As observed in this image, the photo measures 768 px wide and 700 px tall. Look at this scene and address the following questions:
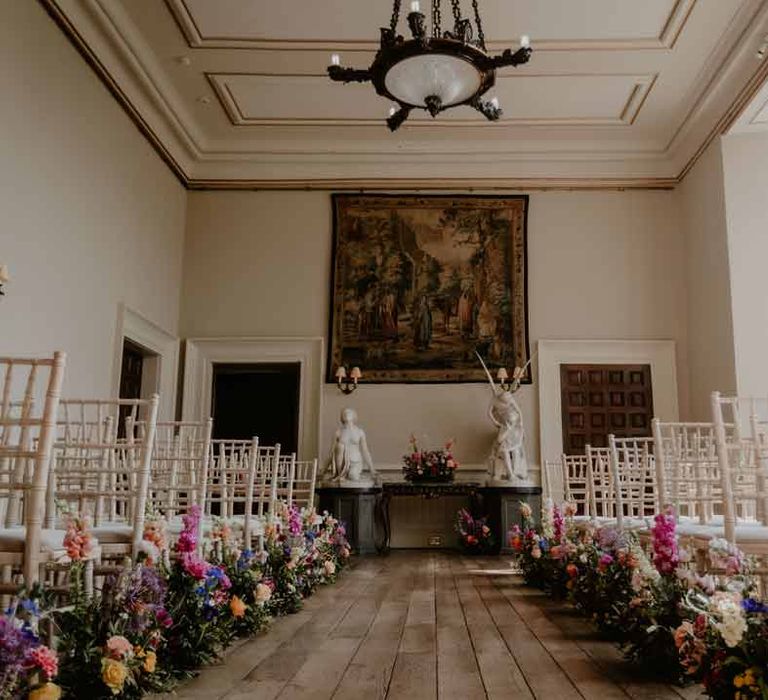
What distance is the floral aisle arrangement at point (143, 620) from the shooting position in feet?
6.38

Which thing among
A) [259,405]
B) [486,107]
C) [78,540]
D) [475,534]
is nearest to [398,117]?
[486,107]

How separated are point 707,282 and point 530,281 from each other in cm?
206

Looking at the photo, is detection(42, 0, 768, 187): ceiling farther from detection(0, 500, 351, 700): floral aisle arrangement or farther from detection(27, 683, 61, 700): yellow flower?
detection(27, 683, 61, 700): yellow flower

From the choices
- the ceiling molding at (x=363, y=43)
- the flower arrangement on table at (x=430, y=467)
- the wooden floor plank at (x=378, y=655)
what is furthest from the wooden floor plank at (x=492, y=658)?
the ceiling molding at (x=363, y=43)

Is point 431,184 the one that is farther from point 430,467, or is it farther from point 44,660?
point 44,660

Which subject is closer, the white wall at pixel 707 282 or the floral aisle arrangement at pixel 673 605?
the floral aisle arrangement at pixel 673 605

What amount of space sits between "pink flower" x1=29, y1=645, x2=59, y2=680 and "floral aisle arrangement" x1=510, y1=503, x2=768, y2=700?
69.0 inches

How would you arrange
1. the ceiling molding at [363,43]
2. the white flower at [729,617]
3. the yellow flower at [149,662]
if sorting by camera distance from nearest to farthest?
the white flower at [729,617] → the yellow flower at [149,662] → the ceiling molding at [363,43]

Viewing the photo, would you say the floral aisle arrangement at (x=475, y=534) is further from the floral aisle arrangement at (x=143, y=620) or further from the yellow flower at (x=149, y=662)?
the yellow flower at (x=149, y=662)

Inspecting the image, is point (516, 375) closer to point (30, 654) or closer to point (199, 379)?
point (199, 379)

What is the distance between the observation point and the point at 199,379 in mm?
9594

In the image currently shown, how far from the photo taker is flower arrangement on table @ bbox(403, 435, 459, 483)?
874 centimetres

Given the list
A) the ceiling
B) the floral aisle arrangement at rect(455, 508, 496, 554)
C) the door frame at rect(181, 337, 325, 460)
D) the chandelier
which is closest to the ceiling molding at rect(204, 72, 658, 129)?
the ceiling

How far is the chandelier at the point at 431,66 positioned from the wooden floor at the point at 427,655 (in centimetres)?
323
